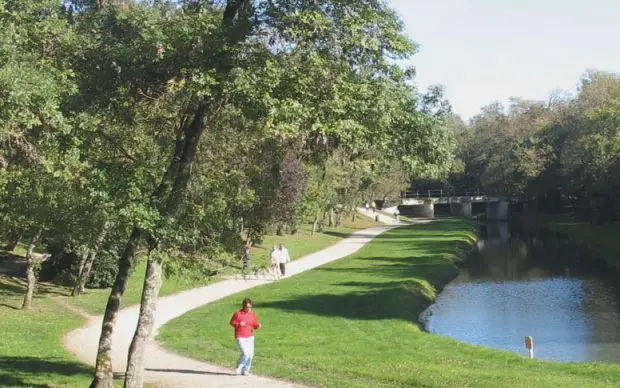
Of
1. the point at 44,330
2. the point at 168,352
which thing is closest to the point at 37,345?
the point at 44,330

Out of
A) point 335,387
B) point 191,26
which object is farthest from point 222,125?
point 335,387

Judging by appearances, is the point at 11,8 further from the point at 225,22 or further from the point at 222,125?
the point at 225,22

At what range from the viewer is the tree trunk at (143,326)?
11828 millimetres

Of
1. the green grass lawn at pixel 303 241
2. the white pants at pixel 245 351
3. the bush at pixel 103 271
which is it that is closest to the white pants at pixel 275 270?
the green grass lawn at pixel 303 241

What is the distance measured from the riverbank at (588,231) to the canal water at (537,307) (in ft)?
5.07

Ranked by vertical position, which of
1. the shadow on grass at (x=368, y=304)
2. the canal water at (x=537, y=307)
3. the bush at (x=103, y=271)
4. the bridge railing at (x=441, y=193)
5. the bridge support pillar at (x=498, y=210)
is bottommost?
the canal water at (x=537, y=307)

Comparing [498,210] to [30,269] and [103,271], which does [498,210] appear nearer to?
[103,271]

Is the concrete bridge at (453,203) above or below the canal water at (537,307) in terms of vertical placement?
above

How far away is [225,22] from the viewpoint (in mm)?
11078

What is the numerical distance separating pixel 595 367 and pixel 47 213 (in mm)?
14020

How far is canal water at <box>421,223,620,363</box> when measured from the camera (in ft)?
79.5

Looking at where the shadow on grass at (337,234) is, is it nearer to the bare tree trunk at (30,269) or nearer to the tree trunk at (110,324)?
the bare tree trunk at (30,269)

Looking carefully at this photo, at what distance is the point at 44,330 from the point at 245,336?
806cm

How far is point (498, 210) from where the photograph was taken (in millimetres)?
112000
